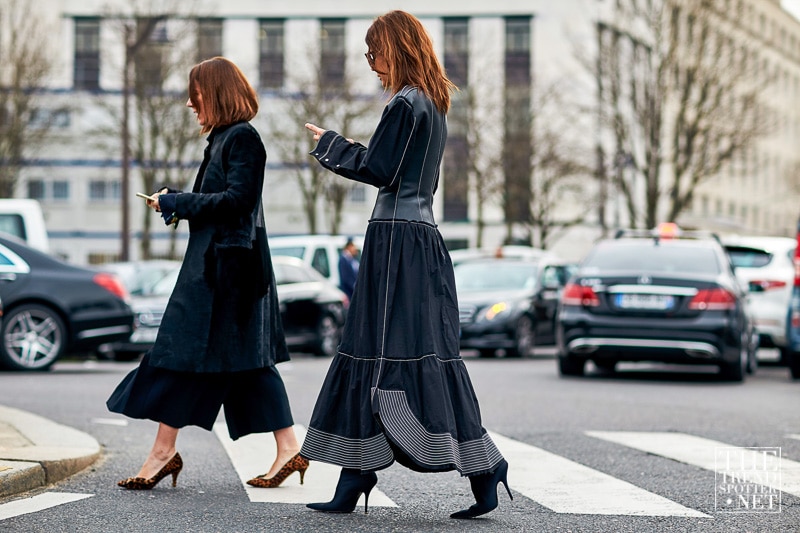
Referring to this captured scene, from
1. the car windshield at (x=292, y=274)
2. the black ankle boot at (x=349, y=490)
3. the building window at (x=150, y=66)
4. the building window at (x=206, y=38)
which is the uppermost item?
the building window at (x=206, y=38)

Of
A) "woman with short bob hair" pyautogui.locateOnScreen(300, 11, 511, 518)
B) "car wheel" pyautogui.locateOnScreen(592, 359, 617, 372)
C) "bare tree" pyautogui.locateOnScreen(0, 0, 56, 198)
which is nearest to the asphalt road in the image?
"woman with short bob hair" pyautogui.locateOnScreen(300, 11, 511, 518)

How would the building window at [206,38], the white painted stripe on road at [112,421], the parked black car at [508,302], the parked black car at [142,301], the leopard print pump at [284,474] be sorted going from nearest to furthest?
1. the leopard print pump at [284,474]
2. the white painted stripe on road at [112,421]
3. the parked black car at [142,301]
4. the parked black car at [508,302]
5. the building window at [206,38]

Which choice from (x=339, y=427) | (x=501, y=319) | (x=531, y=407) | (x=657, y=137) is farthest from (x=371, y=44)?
(x=657, y=137)

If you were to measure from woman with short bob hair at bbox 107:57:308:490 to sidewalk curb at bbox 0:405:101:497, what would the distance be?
16.4 inches

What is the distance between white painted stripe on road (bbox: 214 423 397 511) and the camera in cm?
580

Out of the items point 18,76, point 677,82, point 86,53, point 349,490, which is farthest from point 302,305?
point 86,53

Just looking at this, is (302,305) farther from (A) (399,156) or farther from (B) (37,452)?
(A) (399,156)

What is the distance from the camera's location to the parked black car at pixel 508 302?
19.3 metres

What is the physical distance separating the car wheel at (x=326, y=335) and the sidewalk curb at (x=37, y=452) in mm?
10723

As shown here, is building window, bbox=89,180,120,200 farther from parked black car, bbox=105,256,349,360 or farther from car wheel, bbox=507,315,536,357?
car wheel, bbox=507,315,536,357

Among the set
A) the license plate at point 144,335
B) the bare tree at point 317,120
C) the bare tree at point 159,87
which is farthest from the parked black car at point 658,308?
the bare tree at point 317,120

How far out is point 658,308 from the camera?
13.7m

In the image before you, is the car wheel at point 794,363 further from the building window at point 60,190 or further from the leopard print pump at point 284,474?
the building window at point 60,190

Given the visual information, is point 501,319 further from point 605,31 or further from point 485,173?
point 485,173
